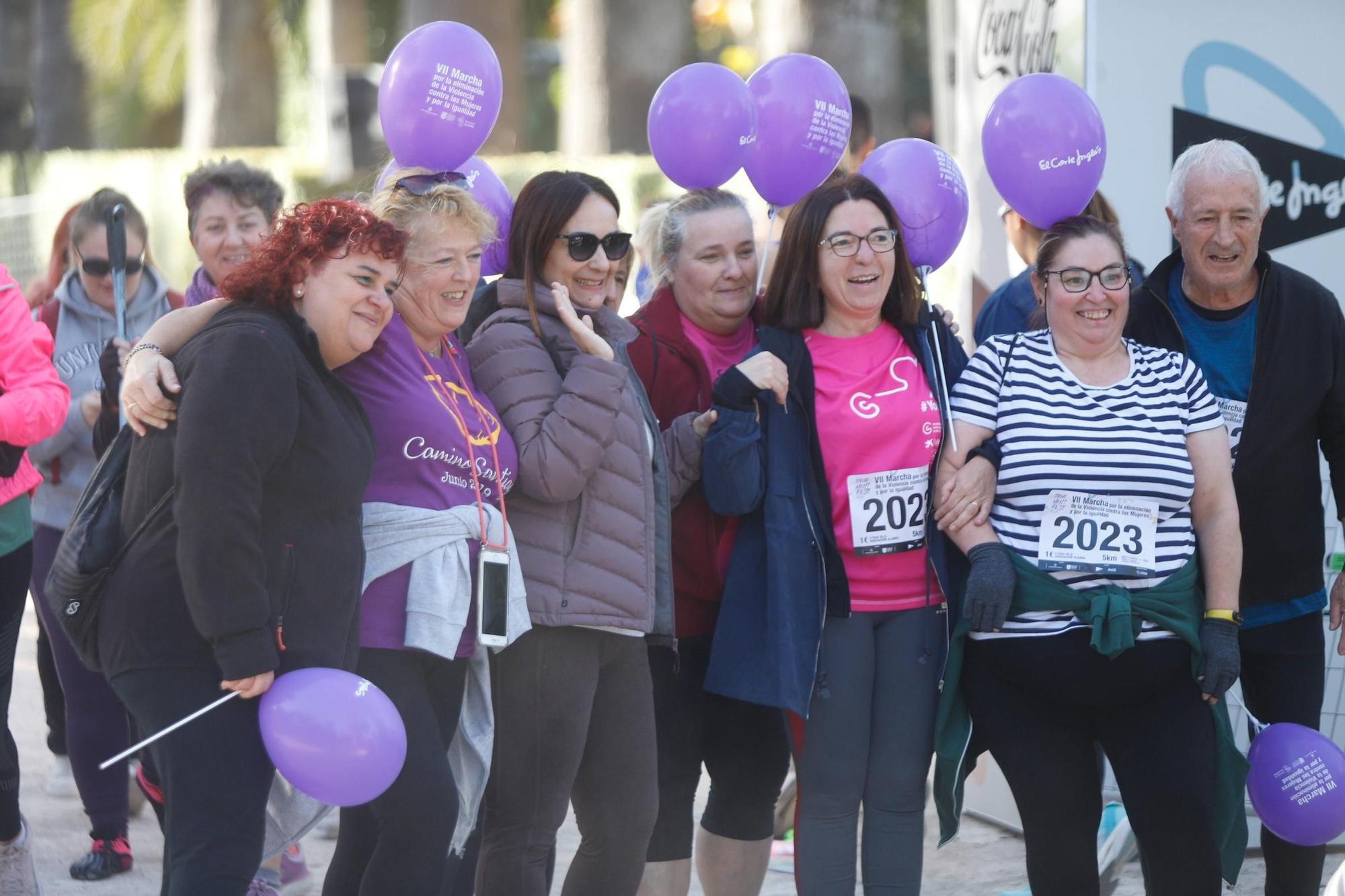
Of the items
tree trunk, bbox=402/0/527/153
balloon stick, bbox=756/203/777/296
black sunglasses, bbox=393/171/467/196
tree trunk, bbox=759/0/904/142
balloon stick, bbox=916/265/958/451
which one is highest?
tree trunk, bbox=402/0/527/153

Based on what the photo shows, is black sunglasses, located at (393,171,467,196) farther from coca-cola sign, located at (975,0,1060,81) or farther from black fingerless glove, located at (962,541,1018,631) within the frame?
coca-cola sign, located at (975,0,1060,81)

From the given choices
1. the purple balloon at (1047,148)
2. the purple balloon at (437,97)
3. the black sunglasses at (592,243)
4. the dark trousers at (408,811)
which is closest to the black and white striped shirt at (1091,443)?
the purple balloon at (1047,148)

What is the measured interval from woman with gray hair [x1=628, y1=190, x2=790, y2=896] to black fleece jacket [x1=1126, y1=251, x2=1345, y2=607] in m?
1.08

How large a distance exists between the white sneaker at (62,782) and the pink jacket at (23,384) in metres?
2.10

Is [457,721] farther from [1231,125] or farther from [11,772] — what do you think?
[1231,125]

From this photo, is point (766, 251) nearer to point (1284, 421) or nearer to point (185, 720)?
point (1284, 421)

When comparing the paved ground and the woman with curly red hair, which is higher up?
the woman with curly red hair

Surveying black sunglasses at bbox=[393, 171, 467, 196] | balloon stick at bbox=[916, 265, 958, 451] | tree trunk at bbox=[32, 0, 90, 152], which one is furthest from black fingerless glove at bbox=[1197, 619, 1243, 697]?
tree trunk at bbox=[32, 0, 90, 152]

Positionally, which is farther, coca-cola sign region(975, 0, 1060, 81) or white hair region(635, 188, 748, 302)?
coca-cola sign region(975, 0, 1060, 81)

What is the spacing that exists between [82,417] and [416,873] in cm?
258

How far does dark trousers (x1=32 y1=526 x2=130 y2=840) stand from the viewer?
5.06 metres

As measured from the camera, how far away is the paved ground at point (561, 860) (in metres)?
5.02

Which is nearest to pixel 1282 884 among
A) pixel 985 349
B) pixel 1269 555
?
pixel 1269 555

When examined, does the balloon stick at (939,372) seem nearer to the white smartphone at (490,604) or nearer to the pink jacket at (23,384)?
the white smartphone at (490,604)
